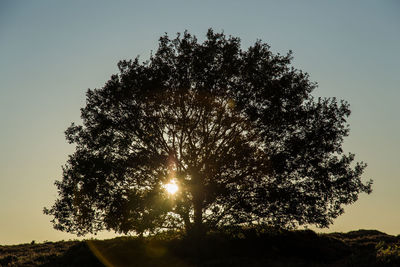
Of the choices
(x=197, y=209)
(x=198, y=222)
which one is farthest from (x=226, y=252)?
(x=197, y=209)

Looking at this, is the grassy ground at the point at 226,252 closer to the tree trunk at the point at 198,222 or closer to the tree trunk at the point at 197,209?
Result: the tree trunk at the point at 198,222

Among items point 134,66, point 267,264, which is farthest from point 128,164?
point 267,264

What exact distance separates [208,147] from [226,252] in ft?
28.2

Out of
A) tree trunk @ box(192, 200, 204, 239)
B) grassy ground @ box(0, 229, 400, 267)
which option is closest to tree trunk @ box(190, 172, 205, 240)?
tree trunk @ box(192, 200, 204, 239)

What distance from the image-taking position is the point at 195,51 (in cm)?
3147

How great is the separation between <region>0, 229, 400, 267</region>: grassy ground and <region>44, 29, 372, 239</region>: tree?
88.5 inches

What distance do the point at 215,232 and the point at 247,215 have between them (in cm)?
543

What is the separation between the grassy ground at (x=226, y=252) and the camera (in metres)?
29.1

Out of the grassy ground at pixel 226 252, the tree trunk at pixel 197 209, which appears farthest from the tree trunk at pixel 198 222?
the grassy ground at pixel 226 252

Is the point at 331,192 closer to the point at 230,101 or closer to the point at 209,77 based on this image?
the point at 230,101

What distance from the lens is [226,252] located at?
31.8 metres

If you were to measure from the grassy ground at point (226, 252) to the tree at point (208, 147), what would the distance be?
2.25 meters

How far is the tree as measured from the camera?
30.0m

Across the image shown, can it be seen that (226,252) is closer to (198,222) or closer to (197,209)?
(198,222)
